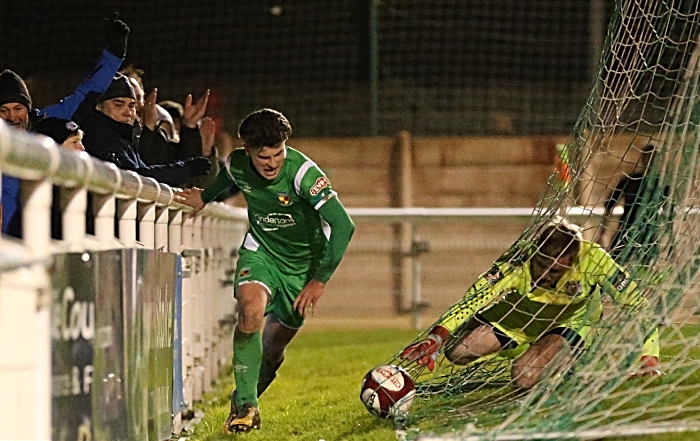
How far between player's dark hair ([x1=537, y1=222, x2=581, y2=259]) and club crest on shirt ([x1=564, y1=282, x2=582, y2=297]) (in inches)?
7.2

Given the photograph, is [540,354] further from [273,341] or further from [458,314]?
[273,341]

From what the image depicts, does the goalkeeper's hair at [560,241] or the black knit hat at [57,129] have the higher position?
the black knit hat at [57,129]

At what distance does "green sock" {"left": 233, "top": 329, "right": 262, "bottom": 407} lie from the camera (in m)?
5.02

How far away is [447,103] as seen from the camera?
12984 mm

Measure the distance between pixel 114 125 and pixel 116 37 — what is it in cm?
55

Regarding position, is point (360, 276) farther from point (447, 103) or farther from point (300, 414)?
point (300, 414)

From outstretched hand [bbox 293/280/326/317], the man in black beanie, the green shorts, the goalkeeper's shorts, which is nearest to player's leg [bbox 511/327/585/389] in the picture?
the goalkeeper's shorts

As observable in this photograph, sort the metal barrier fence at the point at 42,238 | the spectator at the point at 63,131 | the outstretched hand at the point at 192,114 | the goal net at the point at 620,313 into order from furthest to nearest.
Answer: the outstretched hand at the point at 192,114, the spectator at the point at 63,131, the goal net at the point at 620,313, the metal barrier fence at the point at 42,238

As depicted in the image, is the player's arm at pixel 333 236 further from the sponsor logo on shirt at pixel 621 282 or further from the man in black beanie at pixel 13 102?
the man in black beanie at pixel 13 102

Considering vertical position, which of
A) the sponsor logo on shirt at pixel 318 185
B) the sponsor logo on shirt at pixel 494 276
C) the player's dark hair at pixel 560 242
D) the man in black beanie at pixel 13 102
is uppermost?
the man in black beanie at pixel 13 102

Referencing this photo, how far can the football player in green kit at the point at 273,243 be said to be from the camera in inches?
201

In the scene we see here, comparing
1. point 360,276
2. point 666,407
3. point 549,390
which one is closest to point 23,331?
point 549,390

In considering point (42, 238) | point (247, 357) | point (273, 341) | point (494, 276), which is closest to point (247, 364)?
point (247, 357)

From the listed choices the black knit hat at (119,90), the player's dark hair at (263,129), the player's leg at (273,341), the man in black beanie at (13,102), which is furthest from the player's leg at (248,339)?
the man in black beanie at (13,102)
